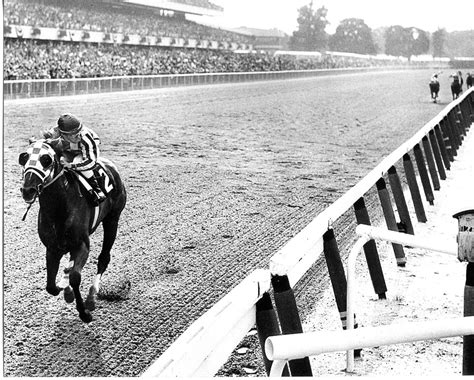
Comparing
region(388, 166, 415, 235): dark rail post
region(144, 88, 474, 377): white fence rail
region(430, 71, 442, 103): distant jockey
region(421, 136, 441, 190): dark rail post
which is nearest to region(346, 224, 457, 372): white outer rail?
region(144, 88, 474, 377): white fence rail

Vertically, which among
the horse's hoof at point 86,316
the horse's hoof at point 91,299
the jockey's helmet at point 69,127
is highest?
the jockey's helmet at point 69,127

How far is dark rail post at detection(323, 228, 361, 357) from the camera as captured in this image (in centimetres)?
295

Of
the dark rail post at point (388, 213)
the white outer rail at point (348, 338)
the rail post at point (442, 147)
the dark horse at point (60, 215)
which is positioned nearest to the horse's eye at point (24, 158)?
the dark horse at point (60, 215)

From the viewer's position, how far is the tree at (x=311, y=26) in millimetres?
3395

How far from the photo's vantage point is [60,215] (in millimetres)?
2305

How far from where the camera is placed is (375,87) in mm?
26312

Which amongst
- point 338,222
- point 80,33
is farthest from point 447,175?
point 80,33

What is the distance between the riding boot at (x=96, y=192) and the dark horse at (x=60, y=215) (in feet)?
0.09

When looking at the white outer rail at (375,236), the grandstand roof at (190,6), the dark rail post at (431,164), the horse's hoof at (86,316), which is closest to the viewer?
the horse's hoof at (86,316)

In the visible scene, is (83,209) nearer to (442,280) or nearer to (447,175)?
(442,280)

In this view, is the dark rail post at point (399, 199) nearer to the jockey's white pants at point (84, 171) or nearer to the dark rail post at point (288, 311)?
the dark rail post at point (288, 311)

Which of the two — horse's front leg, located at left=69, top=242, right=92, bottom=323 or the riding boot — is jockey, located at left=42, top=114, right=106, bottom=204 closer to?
the riding boot

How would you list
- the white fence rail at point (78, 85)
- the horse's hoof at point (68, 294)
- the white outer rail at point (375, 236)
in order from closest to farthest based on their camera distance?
the horse's hoof at point (68, 294), the white outer rail at point (375, 236), the white fence rail at point (78, 85)

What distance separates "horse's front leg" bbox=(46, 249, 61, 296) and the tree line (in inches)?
64.6
